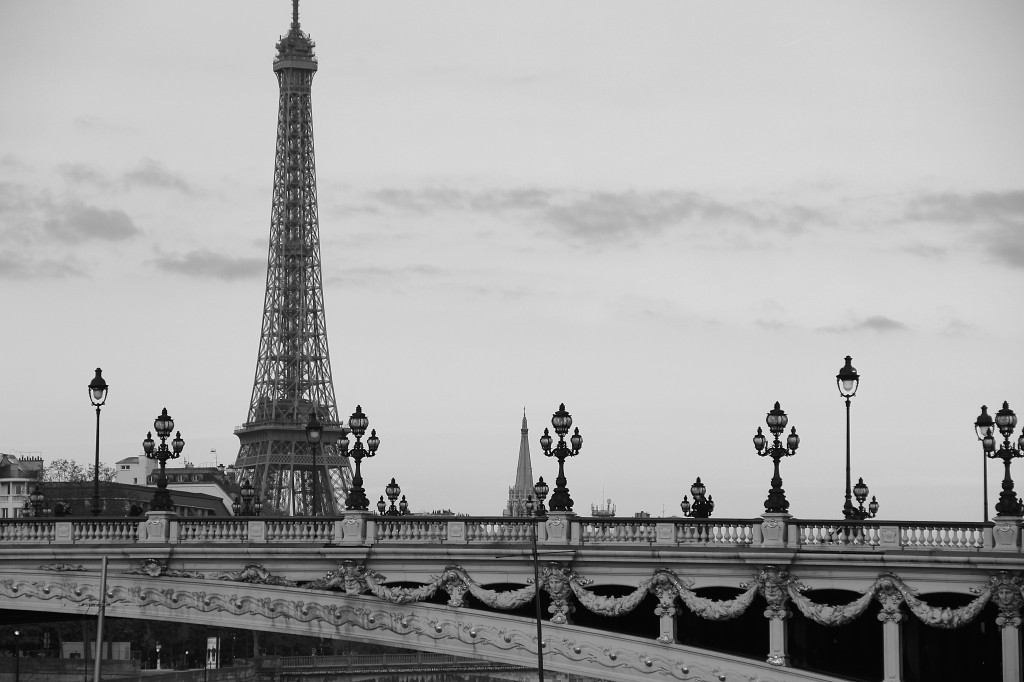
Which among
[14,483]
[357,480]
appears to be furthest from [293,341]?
[357,480]

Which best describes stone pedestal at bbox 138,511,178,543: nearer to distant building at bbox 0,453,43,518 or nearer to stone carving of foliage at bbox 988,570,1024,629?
stone carving of foliage at bbox 988,570,1024,629

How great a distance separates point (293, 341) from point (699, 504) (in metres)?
101

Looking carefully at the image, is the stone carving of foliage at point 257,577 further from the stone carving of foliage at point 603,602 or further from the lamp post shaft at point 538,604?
the stone carving of foliage at point 603,602

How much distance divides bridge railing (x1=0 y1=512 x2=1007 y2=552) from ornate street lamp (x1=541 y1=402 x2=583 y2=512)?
21.6 inches

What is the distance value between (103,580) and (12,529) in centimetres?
591

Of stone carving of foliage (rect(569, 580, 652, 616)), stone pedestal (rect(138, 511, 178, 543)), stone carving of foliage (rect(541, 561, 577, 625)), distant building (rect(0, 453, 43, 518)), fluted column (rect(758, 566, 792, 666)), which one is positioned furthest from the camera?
distant building (rect(0, 453, 43, 518))

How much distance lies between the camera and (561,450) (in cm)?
5938

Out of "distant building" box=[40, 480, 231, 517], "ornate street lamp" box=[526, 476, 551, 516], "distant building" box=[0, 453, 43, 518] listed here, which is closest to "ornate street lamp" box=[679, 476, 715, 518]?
"ornate street lamp" box=[526, 476, 551, 516]

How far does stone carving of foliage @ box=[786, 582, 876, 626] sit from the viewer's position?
189 feet

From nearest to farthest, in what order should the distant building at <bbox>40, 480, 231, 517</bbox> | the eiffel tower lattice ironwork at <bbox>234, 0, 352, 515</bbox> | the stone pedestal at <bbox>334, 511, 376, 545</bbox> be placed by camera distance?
the stone pedestal at <bbox>334, 511, 376, 545</bbox>, the distant building at <bbox>40, 480, 231, 517</bbox>, the eiffel tower lattice ironwork at <bbox>234, 0, 352, 515</bbox>

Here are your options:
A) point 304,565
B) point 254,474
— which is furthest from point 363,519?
point 254,474

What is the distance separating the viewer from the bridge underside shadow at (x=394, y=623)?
196ft

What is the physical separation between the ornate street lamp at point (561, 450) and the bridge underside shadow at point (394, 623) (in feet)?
12.7

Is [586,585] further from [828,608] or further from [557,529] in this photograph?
[828,608]
